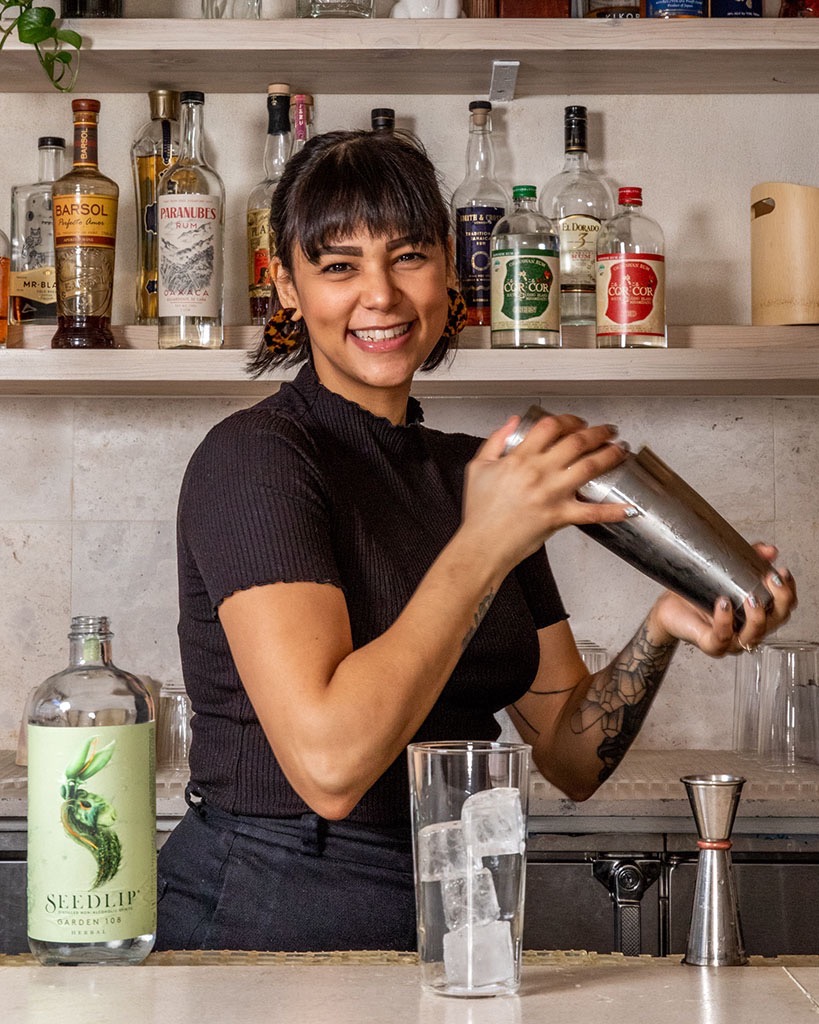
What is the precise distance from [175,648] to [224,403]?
1.25ft

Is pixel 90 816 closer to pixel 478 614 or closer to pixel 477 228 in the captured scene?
pixel 478 614

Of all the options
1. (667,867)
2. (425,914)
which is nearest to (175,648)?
(667,867)

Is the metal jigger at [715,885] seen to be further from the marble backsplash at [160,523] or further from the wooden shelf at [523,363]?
the marble backsplash at [160,523]

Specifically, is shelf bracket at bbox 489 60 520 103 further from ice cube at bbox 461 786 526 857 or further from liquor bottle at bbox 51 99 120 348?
ice cube at bbox 461 786 526 857

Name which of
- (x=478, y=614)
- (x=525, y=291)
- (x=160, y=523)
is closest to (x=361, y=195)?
(x=478, y=614)

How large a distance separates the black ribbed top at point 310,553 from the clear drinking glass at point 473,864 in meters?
0.20

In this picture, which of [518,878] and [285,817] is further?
[285,817]

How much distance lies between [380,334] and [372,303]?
0.10 feet

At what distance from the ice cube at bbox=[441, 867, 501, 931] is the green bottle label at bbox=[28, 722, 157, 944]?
0.18 metres

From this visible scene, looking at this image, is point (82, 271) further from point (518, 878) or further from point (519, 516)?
point (518, 878)

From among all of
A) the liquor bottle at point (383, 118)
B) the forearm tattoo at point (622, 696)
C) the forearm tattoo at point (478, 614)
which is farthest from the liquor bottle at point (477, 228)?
the forearm tattoo at point (478, 614)

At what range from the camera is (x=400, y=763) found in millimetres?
1032

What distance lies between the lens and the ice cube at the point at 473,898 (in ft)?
2.10

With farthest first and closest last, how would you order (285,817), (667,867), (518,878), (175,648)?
(175,648) → (667,867) → (285,817) → (518,878)
